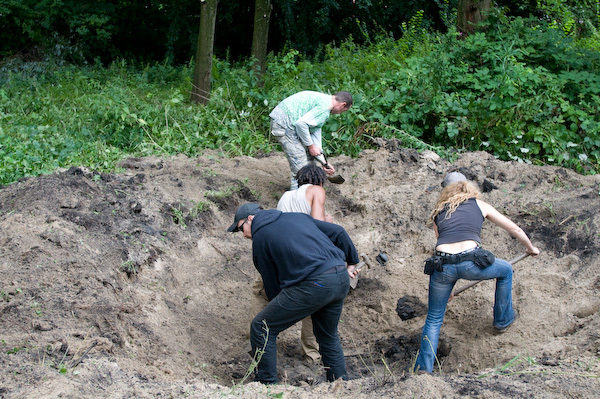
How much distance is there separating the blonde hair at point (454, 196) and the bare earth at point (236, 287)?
1.26 metres

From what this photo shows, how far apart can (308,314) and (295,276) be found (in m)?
0.34

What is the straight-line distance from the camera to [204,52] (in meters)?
10.1

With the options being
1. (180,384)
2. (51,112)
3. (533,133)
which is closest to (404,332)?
(180,384)

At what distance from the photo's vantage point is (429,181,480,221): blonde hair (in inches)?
187

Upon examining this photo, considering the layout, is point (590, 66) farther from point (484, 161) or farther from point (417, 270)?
point (417, 270)

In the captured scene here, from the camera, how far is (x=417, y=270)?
664 cm

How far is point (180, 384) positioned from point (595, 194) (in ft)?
17.8

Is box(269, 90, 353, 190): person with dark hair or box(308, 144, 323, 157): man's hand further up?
box(269, 90, 353, 190): person with dark hair

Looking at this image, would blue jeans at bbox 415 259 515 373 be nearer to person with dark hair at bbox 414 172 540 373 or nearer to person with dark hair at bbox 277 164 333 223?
person with dark hair at bbox 414 172 540 373

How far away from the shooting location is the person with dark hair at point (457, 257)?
15.0ft

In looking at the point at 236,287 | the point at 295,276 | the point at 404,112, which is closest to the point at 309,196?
the point at 295,276

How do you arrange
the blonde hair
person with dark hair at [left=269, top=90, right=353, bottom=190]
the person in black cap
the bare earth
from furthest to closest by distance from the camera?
person with dark hair at [left=269, top=90, right=353, bottom=190]
the blonde hair
the person in black cap
the bare earth

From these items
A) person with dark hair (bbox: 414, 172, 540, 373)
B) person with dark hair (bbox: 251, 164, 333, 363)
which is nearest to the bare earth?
person with dark hair (bbox: 251, 164, 333, 363)

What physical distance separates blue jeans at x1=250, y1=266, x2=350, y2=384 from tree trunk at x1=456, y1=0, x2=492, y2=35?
7559mm
